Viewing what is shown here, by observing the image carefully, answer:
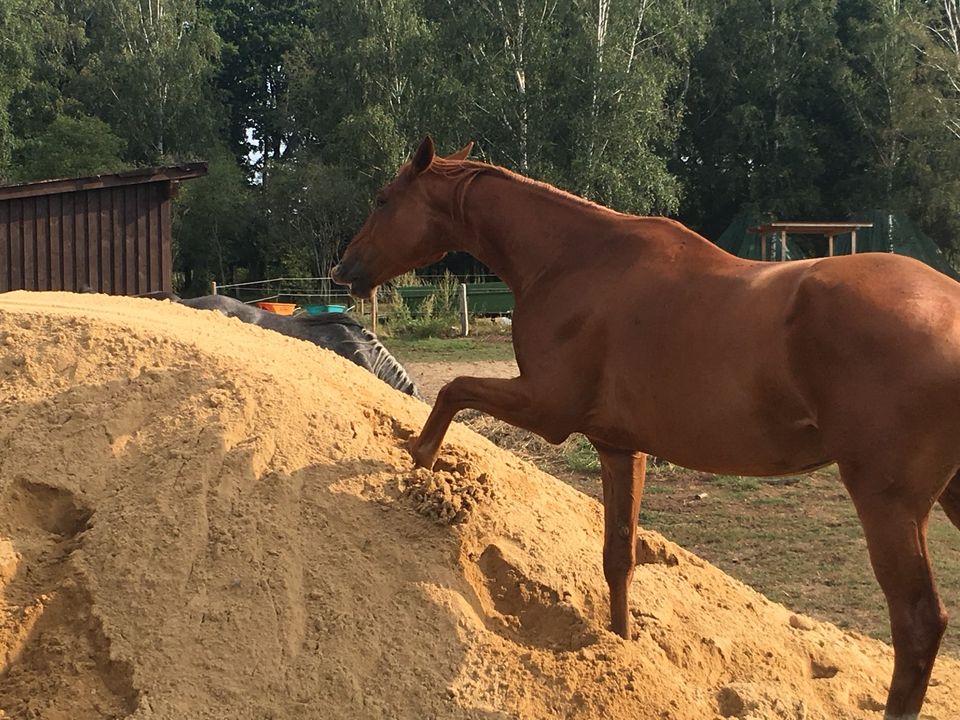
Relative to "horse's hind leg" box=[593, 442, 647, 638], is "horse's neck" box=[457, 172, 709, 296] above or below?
above

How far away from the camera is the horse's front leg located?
4223 millimetres

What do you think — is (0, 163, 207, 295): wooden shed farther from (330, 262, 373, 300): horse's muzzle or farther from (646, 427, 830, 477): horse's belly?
(646, 427, 830, 477): horse's belly

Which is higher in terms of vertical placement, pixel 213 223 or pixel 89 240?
pixel 213 223

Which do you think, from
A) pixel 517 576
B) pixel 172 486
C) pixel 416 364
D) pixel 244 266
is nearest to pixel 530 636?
pixel 517 576

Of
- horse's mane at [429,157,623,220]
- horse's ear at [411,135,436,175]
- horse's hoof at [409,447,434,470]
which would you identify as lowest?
horse's hoof at [409,447,434,470]

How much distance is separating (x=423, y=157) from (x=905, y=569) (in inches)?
111

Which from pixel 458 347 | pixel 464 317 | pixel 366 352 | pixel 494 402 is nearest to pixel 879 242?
pixel 464 317

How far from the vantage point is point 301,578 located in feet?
13.7

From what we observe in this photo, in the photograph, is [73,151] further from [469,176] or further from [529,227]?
[529,227]

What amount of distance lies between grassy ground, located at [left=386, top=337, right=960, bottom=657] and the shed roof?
5.49m

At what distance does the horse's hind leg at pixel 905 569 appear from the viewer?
3332 mm

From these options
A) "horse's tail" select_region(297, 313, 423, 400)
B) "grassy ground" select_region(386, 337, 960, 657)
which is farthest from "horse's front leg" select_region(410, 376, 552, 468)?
"horse's tail" select_region(297, 313, 423, 400)

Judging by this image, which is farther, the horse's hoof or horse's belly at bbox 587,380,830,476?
the horse's hoof

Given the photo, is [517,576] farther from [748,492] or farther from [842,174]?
[842,174]
